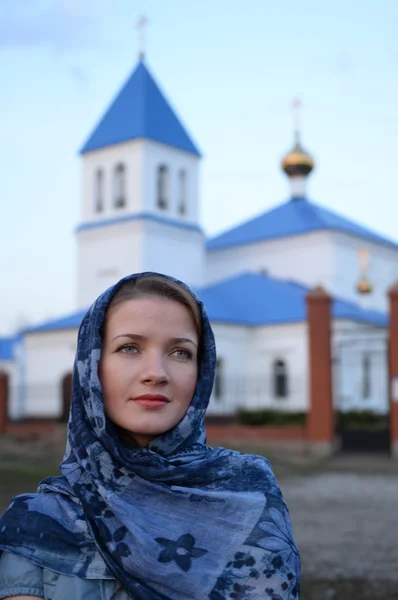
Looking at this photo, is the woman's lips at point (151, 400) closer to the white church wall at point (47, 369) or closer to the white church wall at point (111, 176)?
the white church wall at point (47, 369)

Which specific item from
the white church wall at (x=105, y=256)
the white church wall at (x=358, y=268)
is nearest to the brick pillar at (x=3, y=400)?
the white church wall at (x=105, y=256)

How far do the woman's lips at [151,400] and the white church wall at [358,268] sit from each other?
89.4 feet

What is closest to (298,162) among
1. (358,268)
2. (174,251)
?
(358,268)

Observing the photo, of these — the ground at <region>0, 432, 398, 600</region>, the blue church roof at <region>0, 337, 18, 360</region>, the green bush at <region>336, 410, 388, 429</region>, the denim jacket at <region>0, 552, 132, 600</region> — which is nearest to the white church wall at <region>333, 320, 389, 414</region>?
the green bush at <region>336, 410, 388, 429</region>

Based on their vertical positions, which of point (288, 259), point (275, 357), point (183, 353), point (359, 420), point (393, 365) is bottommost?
point (359, 420)

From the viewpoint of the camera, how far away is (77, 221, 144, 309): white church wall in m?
27.4

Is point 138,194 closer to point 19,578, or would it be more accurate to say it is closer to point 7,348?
point 7,348

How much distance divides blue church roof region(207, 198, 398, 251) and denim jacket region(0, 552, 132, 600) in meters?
28.3

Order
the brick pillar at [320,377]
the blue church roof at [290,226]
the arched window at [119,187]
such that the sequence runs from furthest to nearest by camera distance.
→ the blue church roof at [290,226] < the arched window at [119,187] < the brick pillar at [320,377]

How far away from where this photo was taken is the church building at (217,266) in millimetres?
24812

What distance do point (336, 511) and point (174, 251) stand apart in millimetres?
19373

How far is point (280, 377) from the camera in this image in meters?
25.5

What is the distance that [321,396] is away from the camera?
16922mm

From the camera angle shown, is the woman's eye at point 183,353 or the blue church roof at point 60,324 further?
the blue church roof at point 60,324
